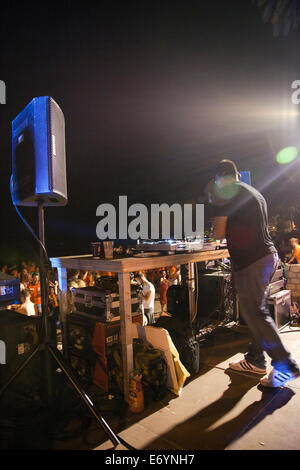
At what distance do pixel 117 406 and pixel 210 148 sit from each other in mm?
8349

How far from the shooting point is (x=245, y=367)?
2.33 meters

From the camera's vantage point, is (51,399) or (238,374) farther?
(238,374)

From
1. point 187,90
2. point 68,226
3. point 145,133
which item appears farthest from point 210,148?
point 68,226

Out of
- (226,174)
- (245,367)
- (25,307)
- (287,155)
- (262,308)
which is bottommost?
(245,367)

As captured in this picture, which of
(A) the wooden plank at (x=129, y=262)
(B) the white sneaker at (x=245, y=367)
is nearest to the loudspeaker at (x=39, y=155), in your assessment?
(A) the wooden plank at (x=129, y=262)

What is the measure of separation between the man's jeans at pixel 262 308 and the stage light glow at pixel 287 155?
6923 millimetres

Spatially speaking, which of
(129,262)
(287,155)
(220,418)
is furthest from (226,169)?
(287,155)

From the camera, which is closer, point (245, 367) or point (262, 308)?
point (262, 308)

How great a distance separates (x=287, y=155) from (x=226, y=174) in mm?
7340

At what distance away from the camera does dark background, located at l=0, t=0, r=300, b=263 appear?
3422 millimetres

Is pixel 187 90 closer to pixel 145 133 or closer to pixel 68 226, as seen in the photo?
pixel 145 133

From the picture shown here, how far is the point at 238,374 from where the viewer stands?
2.31 meters

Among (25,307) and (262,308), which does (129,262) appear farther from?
(25,307)

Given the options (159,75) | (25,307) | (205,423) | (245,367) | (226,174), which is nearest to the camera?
(205,423)
